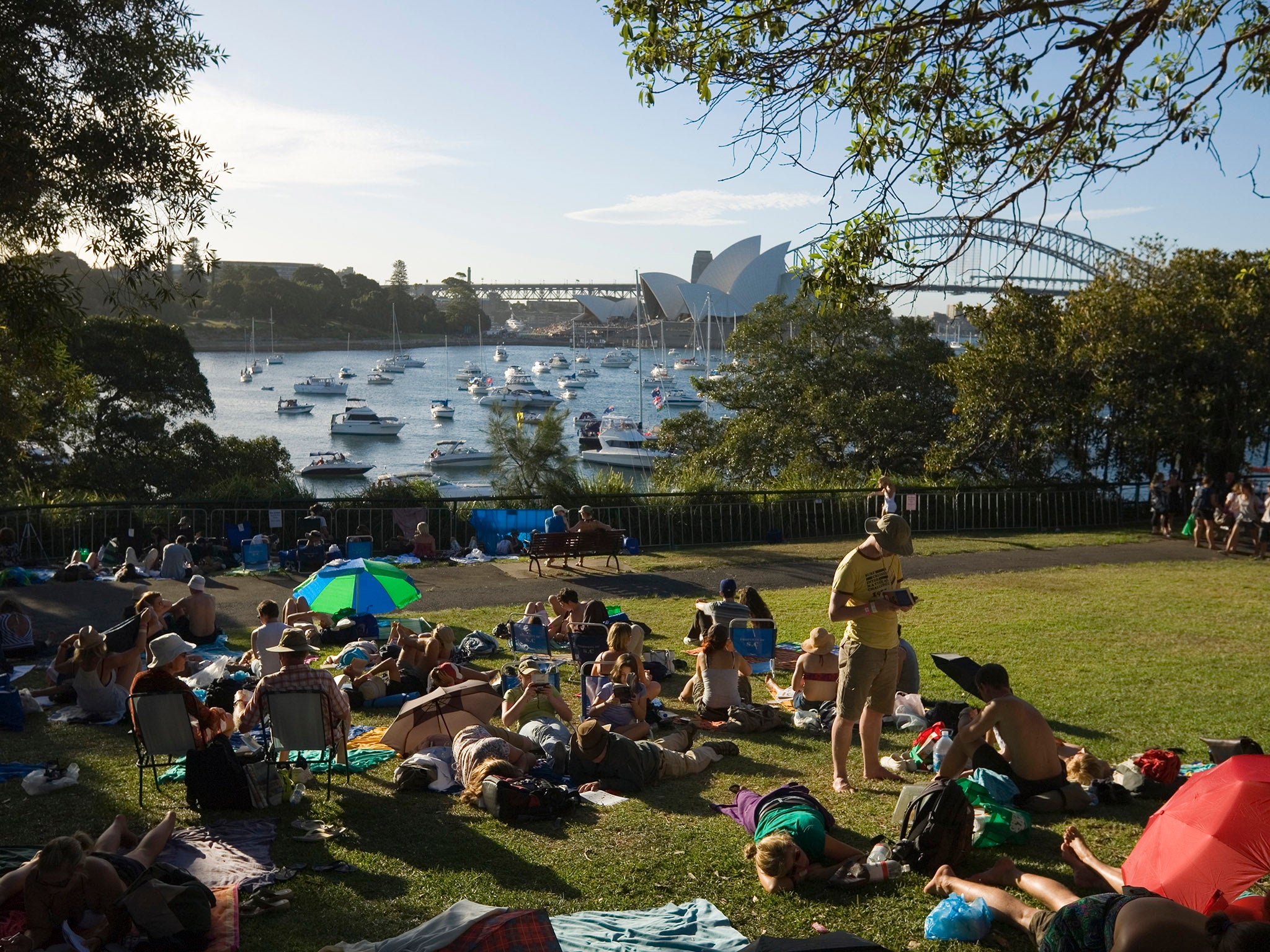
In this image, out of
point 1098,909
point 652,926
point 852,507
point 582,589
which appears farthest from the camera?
point 852,507

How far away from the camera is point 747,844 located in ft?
18.4

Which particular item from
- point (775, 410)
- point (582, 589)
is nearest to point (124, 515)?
Answer: point (582, 589)

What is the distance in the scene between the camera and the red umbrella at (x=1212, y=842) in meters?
4.52

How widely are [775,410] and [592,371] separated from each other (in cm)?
10308

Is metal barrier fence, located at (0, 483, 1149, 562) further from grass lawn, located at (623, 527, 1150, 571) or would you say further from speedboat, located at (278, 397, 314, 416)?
speedboat, located at (278, 397, 314, 416)

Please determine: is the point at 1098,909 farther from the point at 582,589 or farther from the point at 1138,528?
the point at 1138,528

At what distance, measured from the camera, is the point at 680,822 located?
6102 millimetres

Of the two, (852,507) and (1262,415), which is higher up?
(1262,415)

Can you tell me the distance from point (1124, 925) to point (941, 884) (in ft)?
4.47

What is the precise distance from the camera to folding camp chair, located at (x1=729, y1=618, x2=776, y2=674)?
33.3 ft

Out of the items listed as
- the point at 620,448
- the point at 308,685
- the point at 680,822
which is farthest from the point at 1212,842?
the point at 620,448

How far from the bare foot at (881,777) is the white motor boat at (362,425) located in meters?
75.8

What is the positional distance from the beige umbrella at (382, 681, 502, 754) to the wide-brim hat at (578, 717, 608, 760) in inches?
37.3

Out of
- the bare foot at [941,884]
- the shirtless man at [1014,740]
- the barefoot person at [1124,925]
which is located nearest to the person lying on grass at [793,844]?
the bare foot at [941,884]
